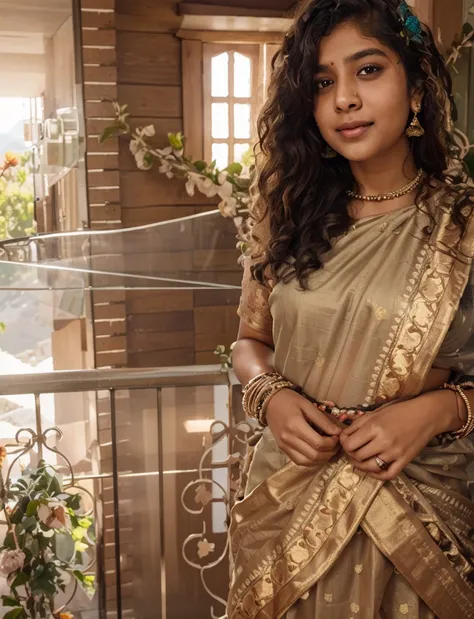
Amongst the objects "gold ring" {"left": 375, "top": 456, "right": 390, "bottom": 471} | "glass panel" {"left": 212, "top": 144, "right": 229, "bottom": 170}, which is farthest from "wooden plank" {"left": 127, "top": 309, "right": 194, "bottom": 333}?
"gold ring" {"left": 375, "top": 456, "right": 390, "bottom": 471}

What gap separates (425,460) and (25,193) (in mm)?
2975

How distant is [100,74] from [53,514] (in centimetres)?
219

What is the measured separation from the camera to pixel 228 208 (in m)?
2.49

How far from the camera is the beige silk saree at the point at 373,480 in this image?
1.08m

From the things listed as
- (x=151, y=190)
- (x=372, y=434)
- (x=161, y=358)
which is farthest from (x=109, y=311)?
(x=372, y=434)

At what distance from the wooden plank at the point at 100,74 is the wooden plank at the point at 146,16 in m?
0.21

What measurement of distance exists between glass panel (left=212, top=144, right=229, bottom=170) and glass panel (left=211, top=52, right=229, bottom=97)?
249 millimetres

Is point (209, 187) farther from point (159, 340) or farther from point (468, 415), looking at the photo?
point (468, 415)

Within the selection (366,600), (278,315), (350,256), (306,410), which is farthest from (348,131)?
(366,600)

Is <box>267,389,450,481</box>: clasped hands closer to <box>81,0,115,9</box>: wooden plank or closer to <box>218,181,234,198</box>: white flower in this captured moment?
<box>218,181,234,198</box>: white flower

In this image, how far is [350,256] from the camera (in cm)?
115

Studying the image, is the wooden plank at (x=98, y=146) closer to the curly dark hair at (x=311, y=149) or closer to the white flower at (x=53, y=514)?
the white flower at (x=53, y=514)

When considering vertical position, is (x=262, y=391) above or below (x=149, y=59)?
below

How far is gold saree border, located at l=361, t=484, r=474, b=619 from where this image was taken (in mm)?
1075
